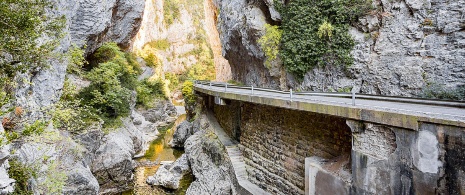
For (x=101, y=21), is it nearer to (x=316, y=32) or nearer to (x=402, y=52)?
(x=316, y=32)

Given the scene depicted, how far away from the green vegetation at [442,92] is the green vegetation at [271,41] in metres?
6.52

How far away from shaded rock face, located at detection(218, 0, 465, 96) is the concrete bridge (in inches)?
133

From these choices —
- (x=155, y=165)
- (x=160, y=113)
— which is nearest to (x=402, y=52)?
(x=155, y=165)

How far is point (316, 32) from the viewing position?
11766 millimetres

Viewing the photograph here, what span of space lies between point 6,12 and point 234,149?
8510mm

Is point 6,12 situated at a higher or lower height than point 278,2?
lower

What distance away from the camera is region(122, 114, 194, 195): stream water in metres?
11.5

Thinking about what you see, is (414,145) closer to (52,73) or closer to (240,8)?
(52,73)

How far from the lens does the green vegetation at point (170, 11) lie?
44844 mm

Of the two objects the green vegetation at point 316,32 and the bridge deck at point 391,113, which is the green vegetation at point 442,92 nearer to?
the green vegetation at point 316,32

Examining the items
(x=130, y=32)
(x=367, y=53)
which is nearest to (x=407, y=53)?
(x=367, y=53)

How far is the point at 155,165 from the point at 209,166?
5.04 meters

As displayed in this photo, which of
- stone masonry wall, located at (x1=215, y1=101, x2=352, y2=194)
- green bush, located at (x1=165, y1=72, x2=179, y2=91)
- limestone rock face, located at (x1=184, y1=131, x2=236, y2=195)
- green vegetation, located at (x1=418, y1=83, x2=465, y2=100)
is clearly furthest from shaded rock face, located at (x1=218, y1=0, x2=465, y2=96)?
green bush, located at (x1=165, y1=72, x2=179, y2=91)

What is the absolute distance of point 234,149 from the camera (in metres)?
11.0
